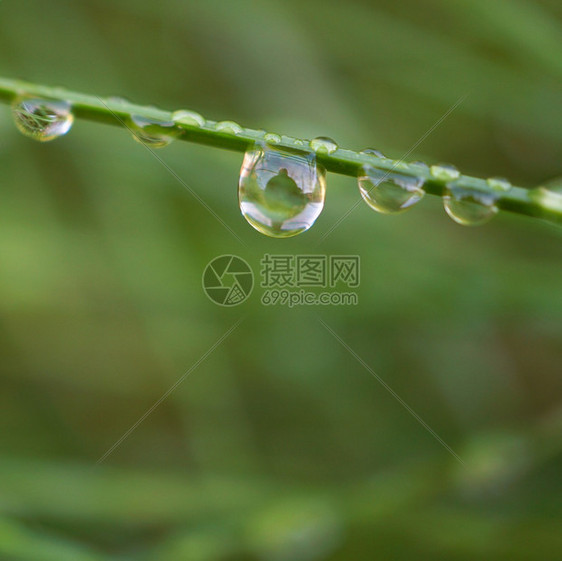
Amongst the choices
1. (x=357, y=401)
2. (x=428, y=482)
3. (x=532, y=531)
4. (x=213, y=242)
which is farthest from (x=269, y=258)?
(x=532, y=531)

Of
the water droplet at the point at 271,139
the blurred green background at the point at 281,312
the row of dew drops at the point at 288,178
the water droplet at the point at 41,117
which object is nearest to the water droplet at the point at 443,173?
the row of dew drops at the point at 288,178

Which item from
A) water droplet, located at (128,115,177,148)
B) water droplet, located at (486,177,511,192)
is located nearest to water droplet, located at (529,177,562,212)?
water droplet, located at (486,177,511,192)

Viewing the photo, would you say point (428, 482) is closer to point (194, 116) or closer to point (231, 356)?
point (231, 356)

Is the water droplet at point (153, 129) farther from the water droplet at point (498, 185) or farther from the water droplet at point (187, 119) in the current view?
the water droplet at point (498, 185)

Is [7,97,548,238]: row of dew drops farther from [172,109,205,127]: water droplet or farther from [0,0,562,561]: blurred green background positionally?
[0,0,562,561]: blurred green background

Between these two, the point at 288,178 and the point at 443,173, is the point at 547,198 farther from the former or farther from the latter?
the point at 288,178

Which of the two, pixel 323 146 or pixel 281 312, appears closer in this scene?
pixel 323 146

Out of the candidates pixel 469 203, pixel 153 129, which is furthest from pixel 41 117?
pixel 469 203
